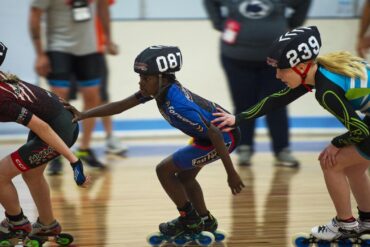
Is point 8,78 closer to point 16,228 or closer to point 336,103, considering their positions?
point 16,228

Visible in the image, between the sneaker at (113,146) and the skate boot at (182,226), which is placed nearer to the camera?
the skate boot at (182,226)

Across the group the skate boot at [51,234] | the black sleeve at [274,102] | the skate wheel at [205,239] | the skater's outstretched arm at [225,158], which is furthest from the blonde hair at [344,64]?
the skate boot at [51,234]

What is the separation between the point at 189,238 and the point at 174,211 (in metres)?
0.84

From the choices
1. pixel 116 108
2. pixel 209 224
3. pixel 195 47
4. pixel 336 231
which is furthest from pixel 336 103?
pixel 195 47

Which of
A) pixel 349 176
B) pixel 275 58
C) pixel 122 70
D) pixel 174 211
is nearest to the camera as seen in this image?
pixel 275 58

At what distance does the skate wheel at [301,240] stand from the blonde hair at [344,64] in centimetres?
106

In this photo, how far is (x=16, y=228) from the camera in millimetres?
4621

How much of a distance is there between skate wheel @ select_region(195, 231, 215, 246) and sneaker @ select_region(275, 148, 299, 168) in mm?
2439

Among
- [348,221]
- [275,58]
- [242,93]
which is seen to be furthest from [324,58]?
[242,93]

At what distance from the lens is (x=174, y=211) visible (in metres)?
5.54

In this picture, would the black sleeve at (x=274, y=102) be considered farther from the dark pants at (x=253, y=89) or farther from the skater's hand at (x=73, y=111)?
the dark pants at (x=253, y=89)

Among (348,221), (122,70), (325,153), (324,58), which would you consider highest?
(324,58)

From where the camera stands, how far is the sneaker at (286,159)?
6965 millimetres

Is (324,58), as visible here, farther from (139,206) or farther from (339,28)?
(339,28)
